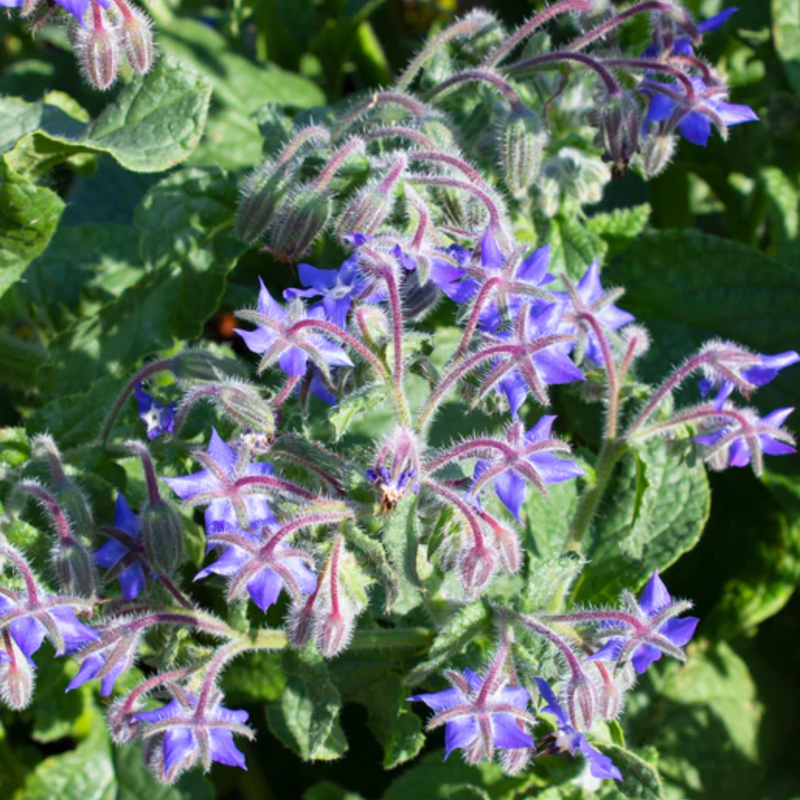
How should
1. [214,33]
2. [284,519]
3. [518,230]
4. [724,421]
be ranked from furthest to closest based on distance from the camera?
1. [214,33]
2. [518,230]
3. [724,421]
4. [284,519]

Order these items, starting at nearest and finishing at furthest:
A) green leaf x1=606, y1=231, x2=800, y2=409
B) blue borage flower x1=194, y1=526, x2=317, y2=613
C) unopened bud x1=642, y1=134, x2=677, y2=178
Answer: blue borage flower x1=194, y1=526, x2=317, y2=613 → unopened bud x1=642, y1=134, x2=677, y2=178 → green leaf x1=606, y1=231, x2=800, y2=409

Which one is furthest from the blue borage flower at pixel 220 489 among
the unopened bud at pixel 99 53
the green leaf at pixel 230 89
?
the green leaf at pixel 230 89

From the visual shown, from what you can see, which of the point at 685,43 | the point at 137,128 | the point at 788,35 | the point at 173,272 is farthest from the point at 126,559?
the point at 788,35

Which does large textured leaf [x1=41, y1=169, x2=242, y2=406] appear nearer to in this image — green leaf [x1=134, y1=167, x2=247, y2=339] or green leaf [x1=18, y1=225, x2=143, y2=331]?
green leaf [x1=134, y1=167, x2=247, y2=339]

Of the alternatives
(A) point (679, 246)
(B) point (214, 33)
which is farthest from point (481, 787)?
(B) point (214, 33)

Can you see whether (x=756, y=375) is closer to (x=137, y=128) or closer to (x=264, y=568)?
(x=264, y=568)

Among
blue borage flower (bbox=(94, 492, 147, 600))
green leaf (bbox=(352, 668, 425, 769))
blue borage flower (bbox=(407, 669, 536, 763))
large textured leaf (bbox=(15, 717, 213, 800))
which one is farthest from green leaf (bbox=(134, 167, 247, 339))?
blue borage flower (bbox=(407, 669, 536, 763))

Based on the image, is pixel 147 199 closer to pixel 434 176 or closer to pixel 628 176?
pixel 434 176
